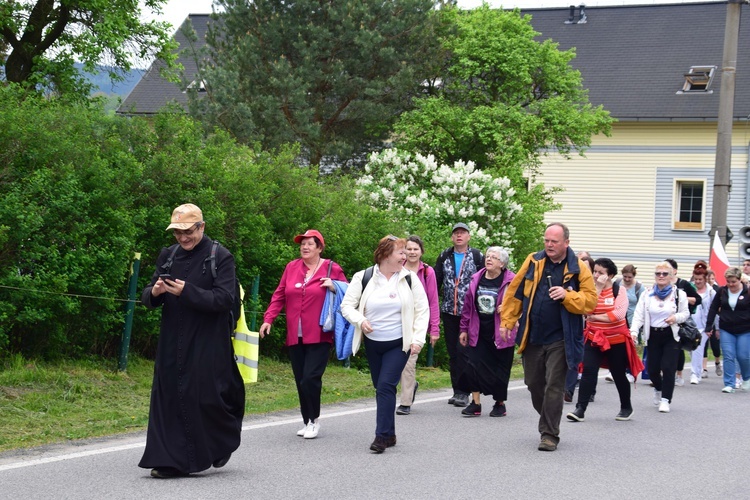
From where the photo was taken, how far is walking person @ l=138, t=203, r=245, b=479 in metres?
7.39

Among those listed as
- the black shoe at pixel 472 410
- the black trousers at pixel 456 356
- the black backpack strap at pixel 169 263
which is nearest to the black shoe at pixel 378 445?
the black backpack strap at pixel 169 263

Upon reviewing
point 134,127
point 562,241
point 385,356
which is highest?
point 134,127

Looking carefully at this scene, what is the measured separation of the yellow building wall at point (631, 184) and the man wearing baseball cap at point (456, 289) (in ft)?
100

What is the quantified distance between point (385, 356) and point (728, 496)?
9.54 ft

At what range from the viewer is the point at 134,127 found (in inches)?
521

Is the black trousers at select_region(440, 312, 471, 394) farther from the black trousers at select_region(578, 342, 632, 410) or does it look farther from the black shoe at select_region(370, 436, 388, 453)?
the black shoe at select_region(370, 436, 388, 453)

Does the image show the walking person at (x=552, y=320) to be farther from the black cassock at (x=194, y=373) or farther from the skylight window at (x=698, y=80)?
the skylight window at (x=698, y=80)

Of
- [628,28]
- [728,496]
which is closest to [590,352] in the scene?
[728,496]

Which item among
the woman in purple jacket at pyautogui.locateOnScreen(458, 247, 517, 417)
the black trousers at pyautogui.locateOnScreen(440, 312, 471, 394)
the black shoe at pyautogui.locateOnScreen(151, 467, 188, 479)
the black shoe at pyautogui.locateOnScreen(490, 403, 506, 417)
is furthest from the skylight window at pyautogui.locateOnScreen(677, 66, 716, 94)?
the black shoe at pyautogui.locateOnScreen(151, 467, 188, 479)

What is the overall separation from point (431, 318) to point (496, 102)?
23.9 meters

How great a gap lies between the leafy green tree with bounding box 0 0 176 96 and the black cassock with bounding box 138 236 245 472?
17.3 metres

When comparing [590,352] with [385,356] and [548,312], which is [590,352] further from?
[385,356]

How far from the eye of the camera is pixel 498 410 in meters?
11.8

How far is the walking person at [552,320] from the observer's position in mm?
9359
